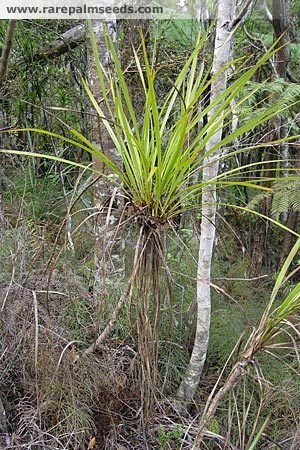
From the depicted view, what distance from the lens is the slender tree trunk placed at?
1.93m

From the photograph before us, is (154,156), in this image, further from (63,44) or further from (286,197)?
(63,44)

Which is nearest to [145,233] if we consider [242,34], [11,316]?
[11,316]

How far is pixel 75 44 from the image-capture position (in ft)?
12.5

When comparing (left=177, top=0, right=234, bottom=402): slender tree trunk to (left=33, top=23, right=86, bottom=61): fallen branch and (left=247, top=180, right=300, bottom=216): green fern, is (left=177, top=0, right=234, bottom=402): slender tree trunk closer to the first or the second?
(left=247, top=180, right=300, bottom=216): green fern

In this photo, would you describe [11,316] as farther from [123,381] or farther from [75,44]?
[75,44]

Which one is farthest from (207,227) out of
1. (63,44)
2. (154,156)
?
(63,44)

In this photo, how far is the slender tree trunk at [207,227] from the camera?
193 centimetres

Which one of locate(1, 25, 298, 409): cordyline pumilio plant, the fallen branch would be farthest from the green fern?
the fallen branch

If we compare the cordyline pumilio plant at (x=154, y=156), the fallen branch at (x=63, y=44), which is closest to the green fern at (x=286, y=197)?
the cordyline pumilio plant at (x=154, y=156)

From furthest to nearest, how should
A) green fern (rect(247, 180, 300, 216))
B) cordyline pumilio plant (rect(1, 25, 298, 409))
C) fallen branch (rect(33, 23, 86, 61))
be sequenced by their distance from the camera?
fallen branch (rect(33, 23, 86, 61)) < green fern (rect(247, 180, 300, 216)) < cordyline pumilio plant (rect(1, 25, 298, 409))

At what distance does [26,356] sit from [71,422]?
35 centimetres

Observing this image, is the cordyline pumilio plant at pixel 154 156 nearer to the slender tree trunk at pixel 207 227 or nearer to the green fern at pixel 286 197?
the slender tree trunk at pixel 207 227

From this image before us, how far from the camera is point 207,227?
6.72 feet

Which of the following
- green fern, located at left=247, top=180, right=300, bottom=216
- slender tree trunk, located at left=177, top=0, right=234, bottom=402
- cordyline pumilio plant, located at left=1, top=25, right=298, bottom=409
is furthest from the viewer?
green fern, located at left=247, top=180, right=300, bottom=216
